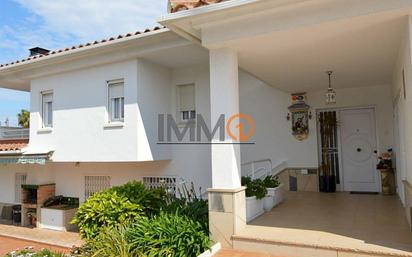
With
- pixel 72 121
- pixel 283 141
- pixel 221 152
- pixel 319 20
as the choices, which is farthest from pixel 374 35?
pixel 72 121

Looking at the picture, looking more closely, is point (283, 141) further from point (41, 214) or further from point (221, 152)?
point (41, 214)

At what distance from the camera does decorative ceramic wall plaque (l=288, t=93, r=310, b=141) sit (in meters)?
14.3

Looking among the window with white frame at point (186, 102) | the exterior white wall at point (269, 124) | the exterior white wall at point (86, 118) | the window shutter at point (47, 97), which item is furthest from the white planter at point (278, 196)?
the window shutter at point (47, 97)

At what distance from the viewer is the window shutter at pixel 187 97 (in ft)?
42.6

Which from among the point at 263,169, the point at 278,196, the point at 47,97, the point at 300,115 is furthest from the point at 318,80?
the point at 47,97

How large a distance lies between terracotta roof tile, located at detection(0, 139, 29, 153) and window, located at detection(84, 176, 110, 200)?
3.26 metres

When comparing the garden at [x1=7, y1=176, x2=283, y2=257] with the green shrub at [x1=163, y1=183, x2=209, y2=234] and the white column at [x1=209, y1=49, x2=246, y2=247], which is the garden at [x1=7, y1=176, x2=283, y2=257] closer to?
the green shrub at [x1=163, y1=183, x2=209, y2=234]

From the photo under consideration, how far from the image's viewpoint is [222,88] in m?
7.98

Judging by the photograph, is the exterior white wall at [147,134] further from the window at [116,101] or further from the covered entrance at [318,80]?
the covered entrance at [318,80]

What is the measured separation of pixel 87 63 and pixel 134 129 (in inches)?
137

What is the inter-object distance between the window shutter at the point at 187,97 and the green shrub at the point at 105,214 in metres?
4.69

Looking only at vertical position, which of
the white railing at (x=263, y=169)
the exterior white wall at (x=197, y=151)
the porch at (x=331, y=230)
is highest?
the exterior white wall at (x=197, y=151)

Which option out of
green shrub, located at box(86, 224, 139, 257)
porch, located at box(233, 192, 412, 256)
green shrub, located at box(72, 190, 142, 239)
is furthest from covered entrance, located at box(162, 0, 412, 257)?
green shrub, located at box(72, 190, 142, 239)

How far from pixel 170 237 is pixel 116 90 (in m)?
6.93
